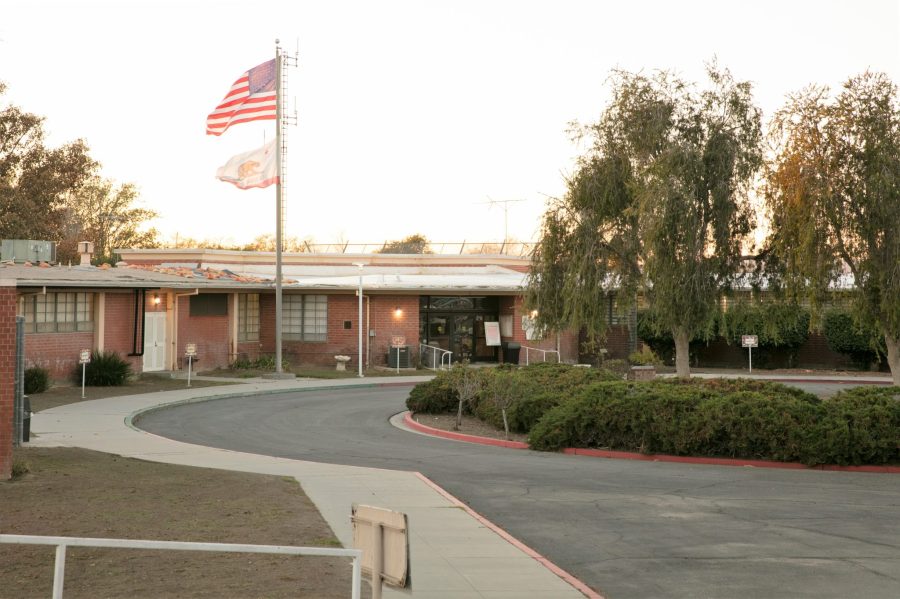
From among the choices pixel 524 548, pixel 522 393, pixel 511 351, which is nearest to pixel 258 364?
pixel 511 351

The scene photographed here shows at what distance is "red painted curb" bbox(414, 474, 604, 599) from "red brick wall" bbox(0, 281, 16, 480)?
5.67m

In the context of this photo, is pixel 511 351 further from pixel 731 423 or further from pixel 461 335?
pixel 731 423

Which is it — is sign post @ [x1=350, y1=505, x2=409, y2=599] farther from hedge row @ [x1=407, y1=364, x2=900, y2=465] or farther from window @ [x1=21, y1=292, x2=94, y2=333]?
window @ [x1=21, y1=292, x2=94, y2=333]

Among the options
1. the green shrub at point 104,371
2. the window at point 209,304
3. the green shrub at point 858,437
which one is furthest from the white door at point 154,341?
the green shrub at point 858,437

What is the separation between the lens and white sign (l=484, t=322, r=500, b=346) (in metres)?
42.2

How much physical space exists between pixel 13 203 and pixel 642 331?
32.3m

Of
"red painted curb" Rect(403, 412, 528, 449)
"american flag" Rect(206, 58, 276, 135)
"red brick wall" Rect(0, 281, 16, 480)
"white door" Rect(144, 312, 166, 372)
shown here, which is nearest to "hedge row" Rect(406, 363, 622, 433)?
"red painted curb" Rect(403, 412, 528, 449)

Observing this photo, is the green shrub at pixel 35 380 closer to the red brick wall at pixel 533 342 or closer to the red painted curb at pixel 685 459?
the red painted curb at pixel 685 459

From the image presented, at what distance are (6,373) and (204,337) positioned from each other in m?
23.7

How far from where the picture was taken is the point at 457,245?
51656 millimetres

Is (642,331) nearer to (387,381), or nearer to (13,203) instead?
(387,381)

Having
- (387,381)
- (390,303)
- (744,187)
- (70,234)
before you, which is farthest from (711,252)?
(70,234)

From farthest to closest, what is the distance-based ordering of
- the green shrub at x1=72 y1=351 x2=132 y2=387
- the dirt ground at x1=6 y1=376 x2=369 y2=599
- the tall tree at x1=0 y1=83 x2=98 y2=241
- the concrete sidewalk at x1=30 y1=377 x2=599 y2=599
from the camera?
1. the tall tree at x1=0 y1=83 x2=98 y2=241
2. the green shrub at x1=72 y1=351 x2=132 y2=387
3. the concrete sidewalk at x1=30 y1=377 x2=599 y2=599
4. the dirt ground at x1=6 y1=376 x2=369 y2=599

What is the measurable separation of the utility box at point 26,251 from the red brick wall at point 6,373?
76.1ft
